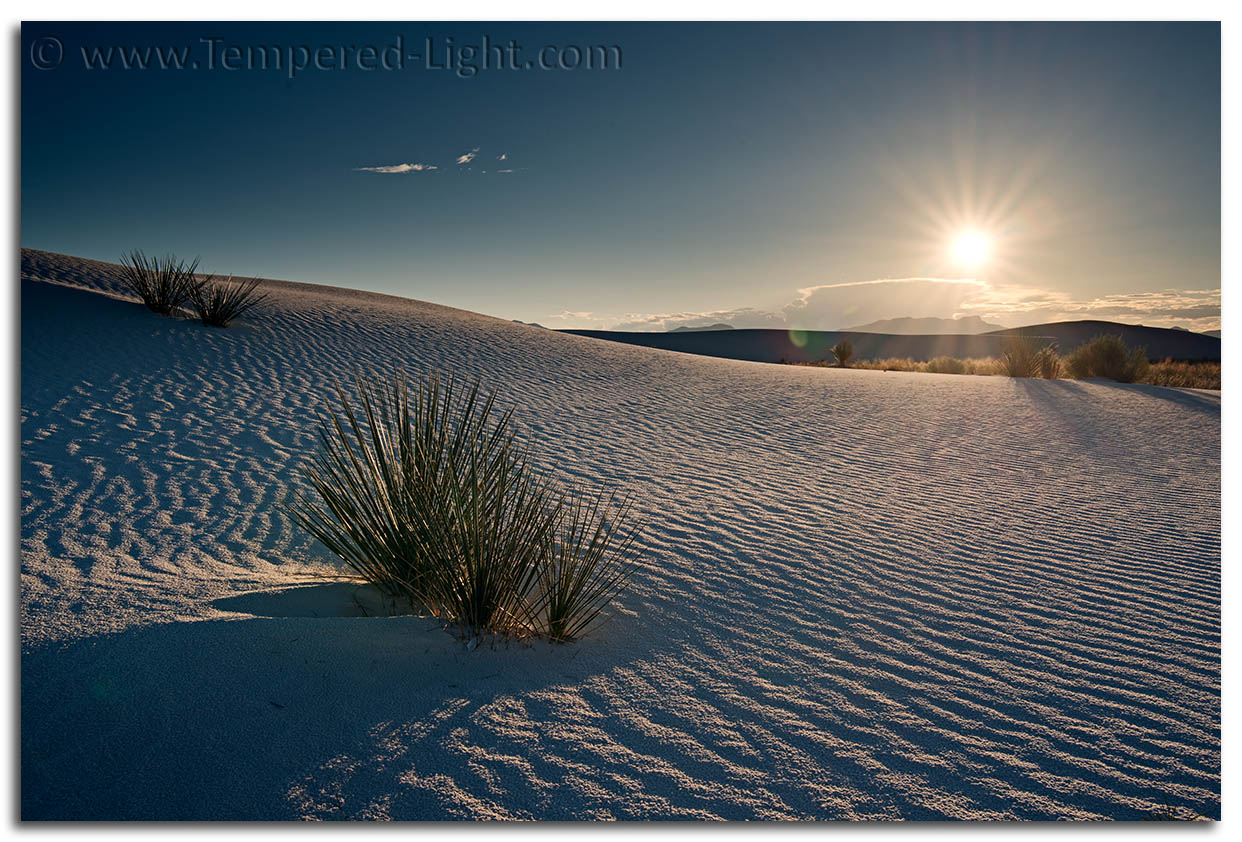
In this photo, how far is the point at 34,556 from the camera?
3.78 m

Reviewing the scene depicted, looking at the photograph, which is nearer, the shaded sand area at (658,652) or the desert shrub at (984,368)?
the shaded sand area at (658,652)

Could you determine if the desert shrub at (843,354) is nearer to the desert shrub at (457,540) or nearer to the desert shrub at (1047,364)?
the desert shrub at (1047,364)

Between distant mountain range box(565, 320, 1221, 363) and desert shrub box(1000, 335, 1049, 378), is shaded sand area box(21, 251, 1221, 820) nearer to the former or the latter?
desert shrub box(1000, 335, 1049, 378)

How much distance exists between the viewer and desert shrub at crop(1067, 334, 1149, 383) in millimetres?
16828

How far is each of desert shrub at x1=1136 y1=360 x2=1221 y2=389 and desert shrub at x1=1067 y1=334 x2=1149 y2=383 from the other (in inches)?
15.2

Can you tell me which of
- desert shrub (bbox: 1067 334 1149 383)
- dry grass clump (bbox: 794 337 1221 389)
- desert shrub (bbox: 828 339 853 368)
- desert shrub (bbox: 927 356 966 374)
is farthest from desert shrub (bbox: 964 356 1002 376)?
desert shrub (bbox: 828 339 853 368)

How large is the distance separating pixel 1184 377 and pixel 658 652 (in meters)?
21.3

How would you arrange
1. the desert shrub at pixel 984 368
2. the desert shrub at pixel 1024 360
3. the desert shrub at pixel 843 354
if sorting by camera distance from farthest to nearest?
the desert shrub at pixel 843 354 < the desert shrub at pixel 984 368 < the desert shrub at pixel 1024 360

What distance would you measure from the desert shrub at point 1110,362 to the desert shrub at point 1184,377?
39 centimetres

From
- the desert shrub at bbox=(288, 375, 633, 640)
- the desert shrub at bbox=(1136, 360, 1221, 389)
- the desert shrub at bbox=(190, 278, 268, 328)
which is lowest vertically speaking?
the desert shrub at bbox=(288, 375, 633, 640)

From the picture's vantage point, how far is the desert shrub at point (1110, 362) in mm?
16828

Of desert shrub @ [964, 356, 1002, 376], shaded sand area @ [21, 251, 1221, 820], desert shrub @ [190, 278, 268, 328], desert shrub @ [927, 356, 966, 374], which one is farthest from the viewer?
desert shrub @ [927, 356, 966, 374]

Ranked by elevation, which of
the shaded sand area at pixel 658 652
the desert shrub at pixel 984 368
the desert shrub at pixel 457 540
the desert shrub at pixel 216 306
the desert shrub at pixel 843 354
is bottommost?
the shaded sand area at pixel 658 652

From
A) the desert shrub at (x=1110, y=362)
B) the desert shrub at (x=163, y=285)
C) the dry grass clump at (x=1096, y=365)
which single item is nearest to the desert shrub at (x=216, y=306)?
the desert shrub at (x=163, y=285)
